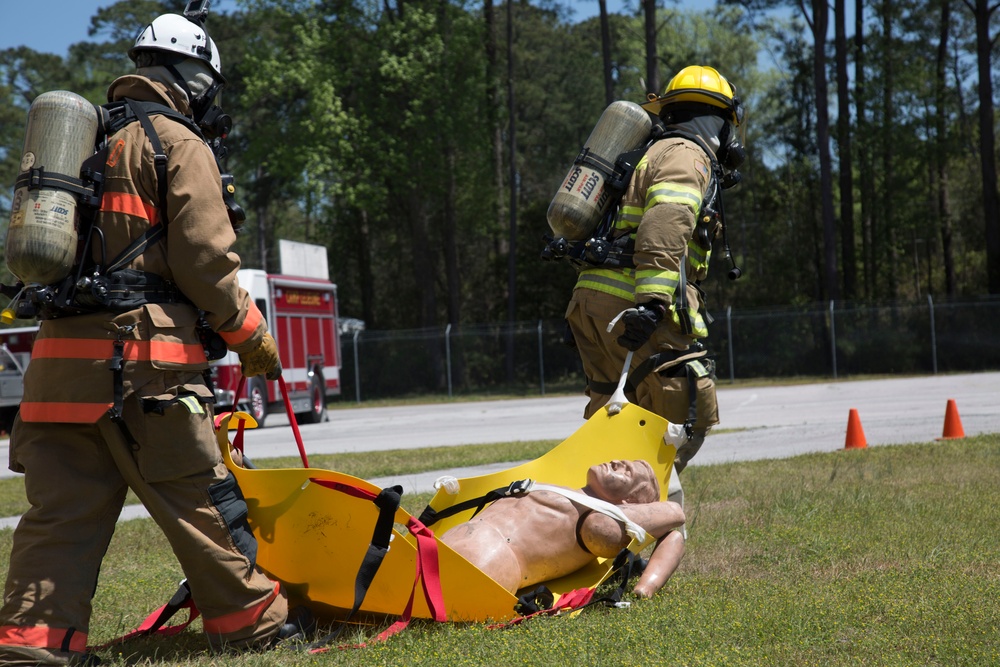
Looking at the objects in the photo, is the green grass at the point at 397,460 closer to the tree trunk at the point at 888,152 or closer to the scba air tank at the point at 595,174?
the scba air tank at the point at 595,174

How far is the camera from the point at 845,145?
29312mm

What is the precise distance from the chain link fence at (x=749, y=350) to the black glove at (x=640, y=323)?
20.7 metres

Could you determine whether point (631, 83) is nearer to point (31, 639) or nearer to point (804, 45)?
point (804, 45)

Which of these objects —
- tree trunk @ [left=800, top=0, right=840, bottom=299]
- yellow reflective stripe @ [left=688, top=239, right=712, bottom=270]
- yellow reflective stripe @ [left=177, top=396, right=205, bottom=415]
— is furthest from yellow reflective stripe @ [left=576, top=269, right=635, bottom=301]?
tree trunk @ [left=800, top=0, right=840, bottom=299]

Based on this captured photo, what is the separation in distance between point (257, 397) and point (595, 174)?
1237cm

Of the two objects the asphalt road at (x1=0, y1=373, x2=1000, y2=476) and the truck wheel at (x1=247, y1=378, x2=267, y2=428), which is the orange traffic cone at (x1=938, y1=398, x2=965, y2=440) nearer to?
the asphalt road at (x1=0, y1=373, x2=1000, y2=476)

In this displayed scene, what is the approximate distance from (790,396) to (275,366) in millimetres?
15928

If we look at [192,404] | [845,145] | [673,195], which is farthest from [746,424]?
[845,145]

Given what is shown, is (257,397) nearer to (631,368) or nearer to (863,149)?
(631,368)

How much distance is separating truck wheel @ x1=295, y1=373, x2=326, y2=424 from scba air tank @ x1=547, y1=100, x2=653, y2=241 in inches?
529

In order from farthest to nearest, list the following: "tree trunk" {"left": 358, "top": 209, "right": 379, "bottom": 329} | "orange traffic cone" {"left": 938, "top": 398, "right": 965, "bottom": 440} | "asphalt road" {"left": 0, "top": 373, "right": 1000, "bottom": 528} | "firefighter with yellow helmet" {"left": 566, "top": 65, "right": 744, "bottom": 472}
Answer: "tree trunk" {"left": 358, "top": 209, "right": 379, "bottom": 329}, "asphalt road" {"left": 0, "top": 373, "right": 1000, "bottom": 528}, "orange traffic cone" {"left": 938, "top": 398, "right": 965, "bottom": 440}, "firefighter with yellow helmet" {"left": 566, "top": 65, "right": 744, "bottom": 472}

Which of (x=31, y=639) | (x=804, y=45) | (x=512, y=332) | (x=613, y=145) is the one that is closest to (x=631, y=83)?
(x=804, y=45)

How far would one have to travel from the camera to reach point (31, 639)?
3.18 meters

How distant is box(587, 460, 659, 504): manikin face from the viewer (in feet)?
13.6
